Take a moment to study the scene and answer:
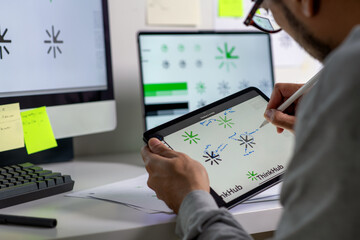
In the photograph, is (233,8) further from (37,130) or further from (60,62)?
(37,130)

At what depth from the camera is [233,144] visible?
75 cm

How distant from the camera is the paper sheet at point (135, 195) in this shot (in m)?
0.67

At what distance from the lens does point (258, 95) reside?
834 mm

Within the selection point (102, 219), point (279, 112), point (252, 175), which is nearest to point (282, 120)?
point (279, 112)

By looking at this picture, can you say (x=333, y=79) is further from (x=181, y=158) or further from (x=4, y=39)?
(x=4, y=39)

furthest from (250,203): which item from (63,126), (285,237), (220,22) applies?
(220,22)

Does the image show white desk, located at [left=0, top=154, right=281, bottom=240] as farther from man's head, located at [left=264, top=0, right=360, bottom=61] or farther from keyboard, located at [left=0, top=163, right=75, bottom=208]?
man's head, located at [left=264, top=0, right=360, bottom=61]

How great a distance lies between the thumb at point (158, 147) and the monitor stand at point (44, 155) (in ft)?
1.22

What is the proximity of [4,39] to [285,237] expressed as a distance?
0.64 m

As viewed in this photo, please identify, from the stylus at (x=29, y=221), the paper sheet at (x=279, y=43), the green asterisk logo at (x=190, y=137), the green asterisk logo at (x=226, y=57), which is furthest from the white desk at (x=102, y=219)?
the paper sheet at (x=279, y=43)

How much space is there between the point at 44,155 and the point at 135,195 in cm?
37

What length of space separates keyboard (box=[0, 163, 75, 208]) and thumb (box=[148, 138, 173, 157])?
168mm

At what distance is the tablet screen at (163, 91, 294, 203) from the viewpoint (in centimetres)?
69

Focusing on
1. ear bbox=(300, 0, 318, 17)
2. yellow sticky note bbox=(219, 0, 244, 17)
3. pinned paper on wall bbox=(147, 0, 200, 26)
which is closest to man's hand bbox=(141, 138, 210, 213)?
ear bbox=(300, 0, 318, 17)
